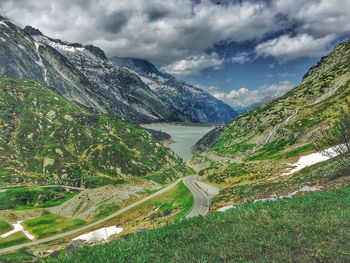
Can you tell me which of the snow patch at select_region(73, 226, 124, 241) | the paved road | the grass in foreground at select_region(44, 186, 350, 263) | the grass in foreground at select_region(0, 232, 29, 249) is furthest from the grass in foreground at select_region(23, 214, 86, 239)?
the grass in foreground at select_region(44, 186, 350, 263)

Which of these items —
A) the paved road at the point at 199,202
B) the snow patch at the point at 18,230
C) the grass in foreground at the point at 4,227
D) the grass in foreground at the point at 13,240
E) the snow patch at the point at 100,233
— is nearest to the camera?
the paved road at the point at 199,202

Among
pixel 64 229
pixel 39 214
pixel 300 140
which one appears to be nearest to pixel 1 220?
pixel 39 214

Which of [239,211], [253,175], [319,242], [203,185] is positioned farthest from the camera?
[203,185]

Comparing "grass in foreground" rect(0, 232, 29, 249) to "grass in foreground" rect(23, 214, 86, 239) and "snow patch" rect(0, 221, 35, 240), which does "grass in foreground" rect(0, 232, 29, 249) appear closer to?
"snow patch" rect(0, 221, 35, 240)

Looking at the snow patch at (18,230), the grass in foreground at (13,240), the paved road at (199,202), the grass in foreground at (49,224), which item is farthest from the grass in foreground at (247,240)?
the snow patch at (18,230)

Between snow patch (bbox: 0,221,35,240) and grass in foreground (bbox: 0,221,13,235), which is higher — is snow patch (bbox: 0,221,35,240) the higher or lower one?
the lower one

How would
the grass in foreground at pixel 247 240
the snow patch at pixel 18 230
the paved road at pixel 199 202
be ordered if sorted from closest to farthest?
the grass in foreground at pixel 247 240 → the paved road at pixel 199 202 → the snow patch at pixel 18 230

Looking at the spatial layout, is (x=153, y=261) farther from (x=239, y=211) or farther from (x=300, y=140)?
(x=300, y=140)

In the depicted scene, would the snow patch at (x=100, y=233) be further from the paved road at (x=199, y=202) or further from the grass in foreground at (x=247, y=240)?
the grass in foreground at (x=247, y=240)
